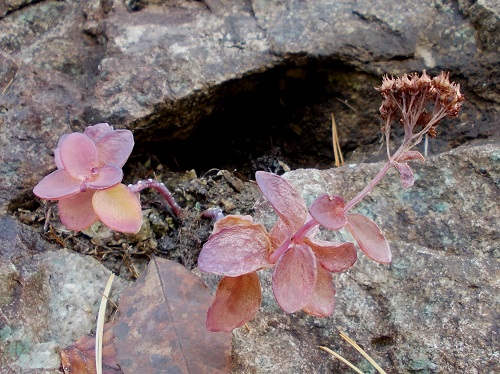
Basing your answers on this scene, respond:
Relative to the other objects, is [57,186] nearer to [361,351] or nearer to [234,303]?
[234,303]

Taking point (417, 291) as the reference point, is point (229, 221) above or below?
above

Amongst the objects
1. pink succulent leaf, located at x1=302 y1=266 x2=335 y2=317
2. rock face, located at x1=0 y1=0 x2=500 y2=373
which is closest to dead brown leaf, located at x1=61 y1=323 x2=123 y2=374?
rock face, located at x1=0 y1=0 x2=500 y2=373

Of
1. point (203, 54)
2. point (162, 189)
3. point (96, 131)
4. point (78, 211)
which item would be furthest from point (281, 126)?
point (78, 211)

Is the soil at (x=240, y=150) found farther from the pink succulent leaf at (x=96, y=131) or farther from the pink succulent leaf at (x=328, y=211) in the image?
the pink succulent leaf at (x=328, y=211)

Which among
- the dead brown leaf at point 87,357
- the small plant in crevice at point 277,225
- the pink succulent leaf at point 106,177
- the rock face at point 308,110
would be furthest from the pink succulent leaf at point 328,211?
the dead brown leaf at point 87,357

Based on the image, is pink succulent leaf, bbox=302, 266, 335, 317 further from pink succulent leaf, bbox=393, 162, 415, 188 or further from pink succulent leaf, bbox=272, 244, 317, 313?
pink succulent leaf, bbox=393, 162, 415, 188
